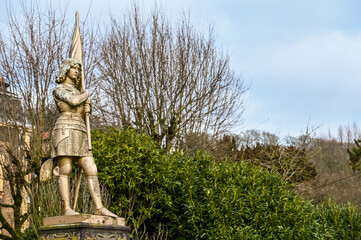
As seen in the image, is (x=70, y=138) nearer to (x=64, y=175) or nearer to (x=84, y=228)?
(x=64, y=175)

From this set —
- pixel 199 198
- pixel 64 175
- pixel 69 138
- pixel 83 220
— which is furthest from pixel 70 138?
pixel 199 198

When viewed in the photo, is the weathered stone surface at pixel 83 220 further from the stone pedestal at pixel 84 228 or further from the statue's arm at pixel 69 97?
the statue's arm at pixel 69 97

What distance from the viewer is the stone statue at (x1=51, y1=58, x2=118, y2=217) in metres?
6.79

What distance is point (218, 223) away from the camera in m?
9.23

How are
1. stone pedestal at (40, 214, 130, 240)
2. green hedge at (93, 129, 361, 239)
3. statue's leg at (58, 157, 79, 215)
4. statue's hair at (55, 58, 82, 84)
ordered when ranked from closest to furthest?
1. stone pedestal at (40, 214, 130, 240)
2. statue's leg at (58, 157, 79, 215)
3. statue's hair at (55, 58, 82, 84)
4. green hedge at (93, 129, 361, 239)

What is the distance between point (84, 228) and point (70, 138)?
134cm

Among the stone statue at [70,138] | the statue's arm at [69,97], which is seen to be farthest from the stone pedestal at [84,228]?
the statue's arm at [69,97]

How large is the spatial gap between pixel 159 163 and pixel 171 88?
5.85 m

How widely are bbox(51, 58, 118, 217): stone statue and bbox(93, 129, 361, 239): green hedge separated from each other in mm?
3101

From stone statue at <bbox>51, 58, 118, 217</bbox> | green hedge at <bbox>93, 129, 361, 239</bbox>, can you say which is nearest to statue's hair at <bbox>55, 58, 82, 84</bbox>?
stone statue at <bbox>51, 58, 118, 217</bbox>

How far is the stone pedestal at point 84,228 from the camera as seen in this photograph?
6242 mm

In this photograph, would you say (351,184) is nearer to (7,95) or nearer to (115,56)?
(115,56)

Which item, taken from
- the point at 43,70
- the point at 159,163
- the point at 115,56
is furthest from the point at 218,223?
the point at 115,56

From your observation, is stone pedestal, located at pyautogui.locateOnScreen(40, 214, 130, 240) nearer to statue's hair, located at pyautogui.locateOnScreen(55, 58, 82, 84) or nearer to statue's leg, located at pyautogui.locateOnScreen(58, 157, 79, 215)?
statue's leg, located at pyautogui.locateOnScreen(58, 157, 79, 215)
